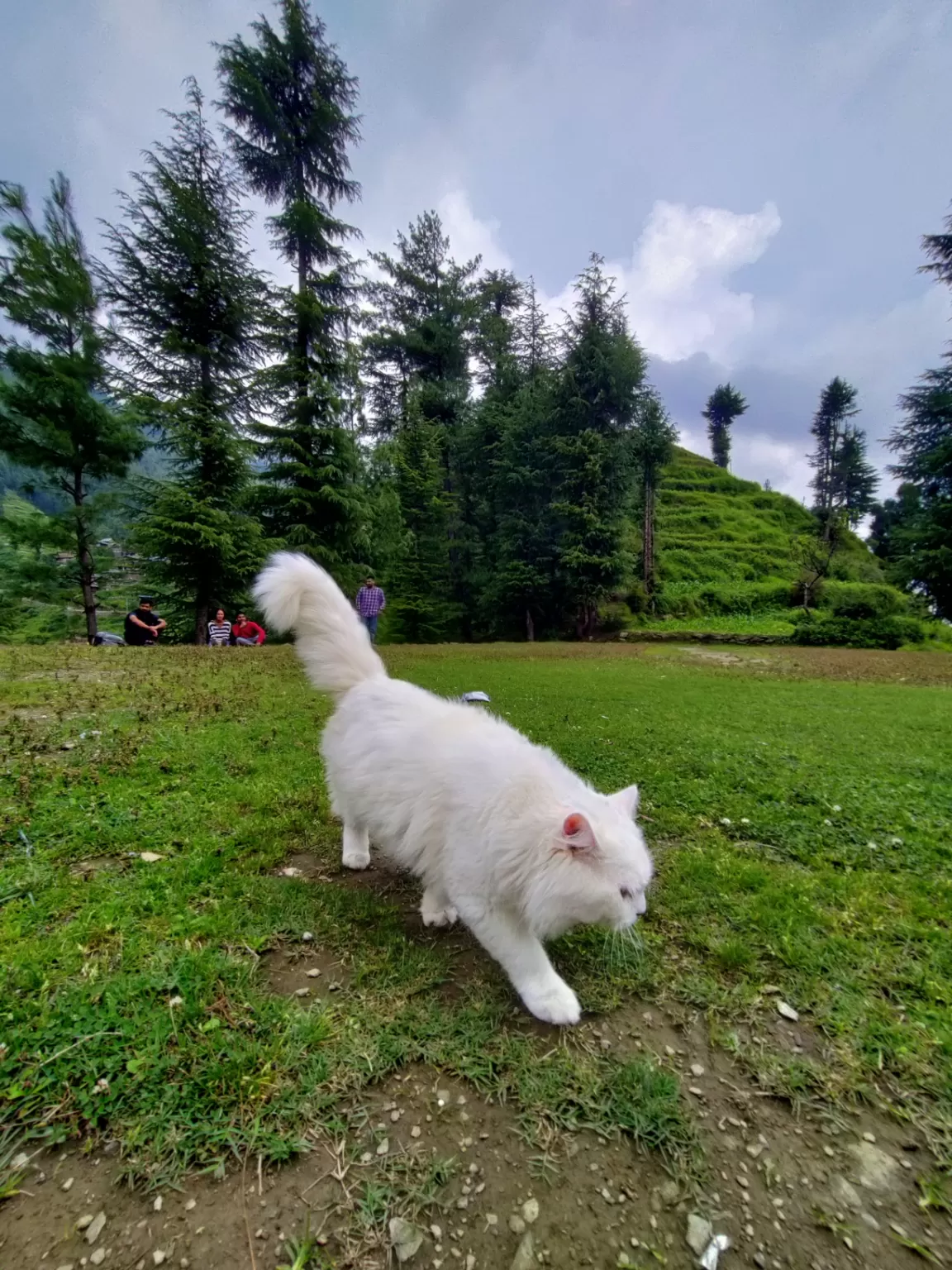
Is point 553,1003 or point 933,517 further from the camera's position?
point 933,517

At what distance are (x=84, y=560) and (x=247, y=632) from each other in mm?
7357

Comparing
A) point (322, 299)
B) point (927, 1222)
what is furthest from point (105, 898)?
point (322, 299)

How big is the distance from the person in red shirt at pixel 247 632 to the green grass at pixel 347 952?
11.4 metres

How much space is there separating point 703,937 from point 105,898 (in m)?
3.16

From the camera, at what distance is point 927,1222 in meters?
1.48

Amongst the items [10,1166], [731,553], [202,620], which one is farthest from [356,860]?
[731,553]

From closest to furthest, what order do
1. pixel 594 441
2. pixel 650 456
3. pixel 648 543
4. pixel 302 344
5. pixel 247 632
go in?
1. pixel 247 632
2. pixel 302 344
3. pixel 594 441
4. pixel 650 456
5. pixel 648 543

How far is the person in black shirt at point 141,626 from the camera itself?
1521 cm

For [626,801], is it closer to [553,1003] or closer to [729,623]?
[553,1003]

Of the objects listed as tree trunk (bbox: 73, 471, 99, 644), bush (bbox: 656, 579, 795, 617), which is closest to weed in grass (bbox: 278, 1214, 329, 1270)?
tree trunk (bbox: 73, 471, 99, 644)

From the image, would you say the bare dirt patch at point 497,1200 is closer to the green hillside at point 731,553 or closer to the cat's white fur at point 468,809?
the cat's white fur at point 468,809

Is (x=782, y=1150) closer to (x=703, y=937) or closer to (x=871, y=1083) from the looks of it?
(x=871, y=1083)

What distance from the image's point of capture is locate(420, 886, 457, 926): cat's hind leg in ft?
9.06

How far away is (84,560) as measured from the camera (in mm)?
18266
